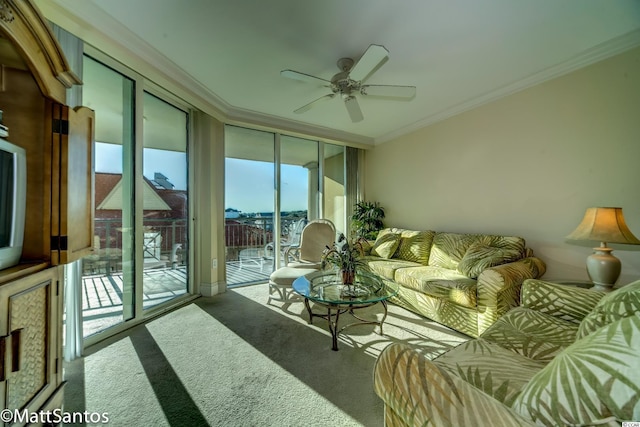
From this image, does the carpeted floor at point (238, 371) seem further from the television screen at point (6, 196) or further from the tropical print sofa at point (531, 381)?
the television screen at point (6, 196)

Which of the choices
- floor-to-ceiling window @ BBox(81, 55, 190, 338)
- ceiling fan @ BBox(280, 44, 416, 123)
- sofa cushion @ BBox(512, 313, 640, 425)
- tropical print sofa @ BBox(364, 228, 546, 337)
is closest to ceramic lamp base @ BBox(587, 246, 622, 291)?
tropical print sofa @ BBox(364, 228, 546, 337)

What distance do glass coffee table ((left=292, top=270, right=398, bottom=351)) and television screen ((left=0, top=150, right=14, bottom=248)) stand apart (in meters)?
1.76

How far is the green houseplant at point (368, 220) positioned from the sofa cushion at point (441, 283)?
5.17 feet

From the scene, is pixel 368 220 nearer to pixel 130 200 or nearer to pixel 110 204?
pixel 130 200

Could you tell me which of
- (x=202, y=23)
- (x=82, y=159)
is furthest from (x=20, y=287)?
(x=202, y=23)

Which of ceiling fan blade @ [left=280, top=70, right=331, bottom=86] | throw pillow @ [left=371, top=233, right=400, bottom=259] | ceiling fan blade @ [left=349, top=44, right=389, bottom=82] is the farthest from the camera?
throw pillow @ [left=371, top=233, right=400, bottom=259]

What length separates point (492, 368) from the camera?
1113 mm

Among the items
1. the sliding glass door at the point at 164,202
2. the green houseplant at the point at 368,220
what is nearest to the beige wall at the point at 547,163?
the green houseplant at the point at 368,220

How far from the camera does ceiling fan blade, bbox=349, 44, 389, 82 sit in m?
1.70

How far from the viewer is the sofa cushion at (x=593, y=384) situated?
55 cm

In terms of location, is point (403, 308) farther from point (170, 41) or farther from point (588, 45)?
point (170, 41)

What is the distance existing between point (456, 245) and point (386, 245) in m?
0.94

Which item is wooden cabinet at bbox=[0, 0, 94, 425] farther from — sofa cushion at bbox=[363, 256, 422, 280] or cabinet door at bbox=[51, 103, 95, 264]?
sofa cushion at bbox=[363, 256, 422, 280]

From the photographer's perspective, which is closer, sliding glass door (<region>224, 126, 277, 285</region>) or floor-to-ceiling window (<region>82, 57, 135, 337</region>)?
floor-to-ceiling window (<region>82, 57, 135, 337</region>)
